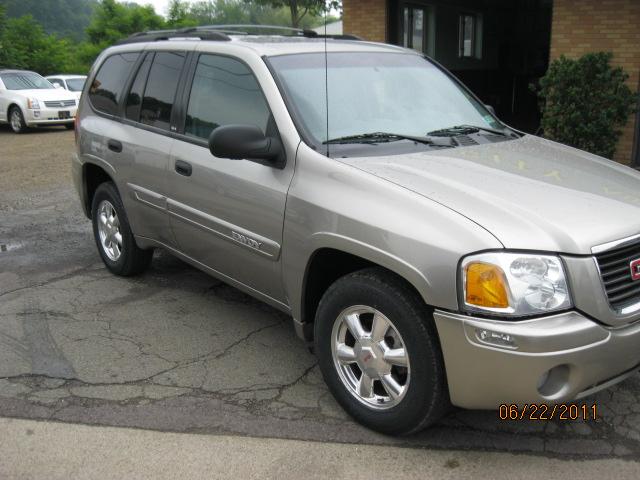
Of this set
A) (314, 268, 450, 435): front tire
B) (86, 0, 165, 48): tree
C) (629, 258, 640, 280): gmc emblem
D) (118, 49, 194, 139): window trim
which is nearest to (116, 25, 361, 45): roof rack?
(118, 49, 194, 139): window trim

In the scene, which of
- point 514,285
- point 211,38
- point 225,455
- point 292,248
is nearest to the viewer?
point 514,285

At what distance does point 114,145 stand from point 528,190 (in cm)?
321

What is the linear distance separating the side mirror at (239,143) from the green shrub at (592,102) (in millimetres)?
6545

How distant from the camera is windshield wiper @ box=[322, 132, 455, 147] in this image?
371 centimetres

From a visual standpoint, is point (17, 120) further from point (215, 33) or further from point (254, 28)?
point (215, 33)

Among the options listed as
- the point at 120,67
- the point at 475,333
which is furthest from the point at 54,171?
the point at 475,333

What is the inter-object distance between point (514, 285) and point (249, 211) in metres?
1.63

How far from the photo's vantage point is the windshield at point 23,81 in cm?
1853

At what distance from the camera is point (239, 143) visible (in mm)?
3502

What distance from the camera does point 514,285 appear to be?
2.72 metres

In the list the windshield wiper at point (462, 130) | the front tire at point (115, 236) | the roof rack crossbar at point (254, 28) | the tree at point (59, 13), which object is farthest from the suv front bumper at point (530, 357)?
the tree at point (59, 13)

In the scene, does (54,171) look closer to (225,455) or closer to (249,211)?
(249,211)

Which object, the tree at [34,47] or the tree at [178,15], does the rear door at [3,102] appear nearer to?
the tree at [34,47]

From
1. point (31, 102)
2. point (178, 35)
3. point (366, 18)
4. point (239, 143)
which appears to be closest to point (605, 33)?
point (366, 18)
